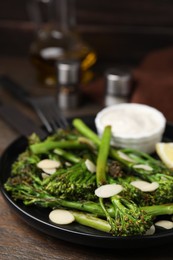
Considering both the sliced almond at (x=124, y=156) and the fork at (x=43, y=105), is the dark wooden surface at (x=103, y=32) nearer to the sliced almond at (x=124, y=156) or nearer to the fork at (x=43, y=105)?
the fork at (x=43, y=105)

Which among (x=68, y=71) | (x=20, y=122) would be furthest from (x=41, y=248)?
(x=68, y=71)

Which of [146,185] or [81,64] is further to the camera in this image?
[81,64]

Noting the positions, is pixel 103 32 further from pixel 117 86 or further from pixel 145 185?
pixel 145 185

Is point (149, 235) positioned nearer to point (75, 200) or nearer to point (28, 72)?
point (75, 200)

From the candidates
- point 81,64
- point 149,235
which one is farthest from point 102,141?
point 81,64

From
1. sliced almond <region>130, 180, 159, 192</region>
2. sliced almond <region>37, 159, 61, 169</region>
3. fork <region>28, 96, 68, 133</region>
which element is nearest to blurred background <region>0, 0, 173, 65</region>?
fork <region>28, 96, 68, 133</region>

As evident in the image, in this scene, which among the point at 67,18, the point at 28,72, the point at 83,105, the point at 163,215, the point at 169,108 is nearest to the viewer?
the point at 163,215

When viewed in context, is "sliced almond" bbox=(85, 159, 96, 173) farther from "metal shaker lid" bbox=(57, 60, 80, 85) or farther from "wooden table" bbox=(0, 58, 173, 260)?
"metal shaker lid" bbox=(57, 60, 80, 85)
